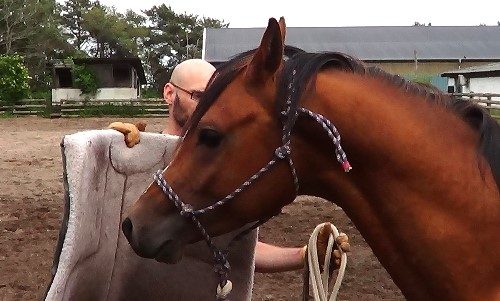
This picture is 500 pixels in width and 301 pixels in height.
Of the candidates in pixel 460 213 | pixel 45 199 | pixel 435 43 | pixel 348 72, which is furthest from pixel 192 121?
pixel 435 43

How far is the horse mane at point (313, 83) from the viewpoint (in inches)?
73.7

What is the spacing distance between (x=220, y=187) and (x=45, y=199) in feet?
26.4

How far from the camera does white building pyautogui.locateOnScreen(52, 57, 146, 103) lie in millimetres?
35469

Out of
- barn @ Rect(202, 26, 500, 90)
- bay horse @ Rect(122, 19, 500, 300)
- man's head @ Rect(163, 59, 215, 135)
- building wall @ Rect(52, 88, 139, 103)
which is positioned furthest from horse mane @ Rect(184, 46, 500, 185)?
Answer: barn @ Rect(202, 26, 500, 90)

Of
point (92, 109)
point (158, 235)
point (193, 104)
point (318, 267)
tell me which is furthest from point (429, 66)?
point (158, 235)

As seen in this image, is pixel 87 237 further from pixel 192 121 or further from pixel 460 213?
pixel 460 213

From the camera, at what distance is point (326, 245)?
8.73 feet

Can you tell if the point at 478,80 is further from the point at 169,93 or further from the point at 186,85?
the point at 186,85

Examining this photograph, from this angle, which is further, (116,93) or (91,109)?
(116,93)

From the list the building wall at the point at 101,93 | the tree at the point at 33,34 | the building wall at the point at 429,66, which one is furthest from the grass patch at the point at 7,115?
the building wall at the point at 429,66

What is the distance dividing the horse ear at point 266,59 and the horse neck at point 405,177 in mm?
154

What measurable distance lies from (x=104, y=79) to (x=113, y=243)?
35575 mm

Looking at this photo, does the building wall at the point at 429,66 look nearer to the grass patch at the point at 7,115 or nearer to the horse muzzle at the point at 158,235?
the grass patch at the point at 7,115

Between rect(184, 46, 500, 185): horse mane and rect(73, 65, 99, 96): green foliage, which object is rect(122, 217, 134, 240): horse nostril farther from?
rect(73, 65, 99, 96): green foliage
